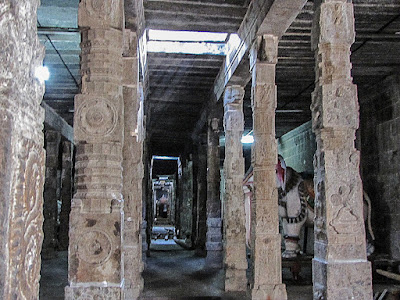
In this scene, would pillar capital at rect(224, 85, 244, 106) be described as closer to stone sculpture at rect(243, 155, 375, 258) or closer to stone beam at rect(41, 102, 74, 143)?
stone sculpture at rect(243, 155, 375, 258)

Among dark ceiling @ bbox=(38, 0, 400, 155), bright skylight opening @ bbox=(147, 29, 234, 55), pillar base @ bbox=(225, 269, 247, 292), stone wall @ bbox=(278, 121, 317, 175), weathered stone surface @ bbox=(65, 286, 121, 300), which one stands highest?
bright skylight opening @ bbox=(147, 29, 234, 55)

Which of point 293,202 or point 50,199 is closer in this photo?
point 293,202

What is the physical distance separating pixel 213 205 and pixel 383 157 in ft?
15.4

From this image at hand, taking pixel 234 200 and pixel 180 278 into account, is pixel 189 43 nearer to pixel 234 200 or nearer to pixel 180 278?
pixel 234 200

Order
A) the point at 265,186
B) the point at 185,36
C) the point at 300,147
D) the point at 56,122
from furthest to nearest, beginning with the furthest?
the point at 300,147 → the point at 56,122 → the point at 185,36 → the point at 265,186

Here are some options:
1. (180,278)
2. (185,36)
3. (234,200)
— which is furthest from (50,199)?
(185,36)

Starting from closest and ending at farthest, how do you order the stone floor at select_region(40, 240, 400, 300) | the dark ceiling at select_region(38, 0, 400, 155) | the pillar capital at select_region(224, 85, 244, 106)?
1. the dark ceiling at select_region(38, 0, 400, 155)
2. the stone floor at select_region(40, 240, 400, 300)
3. the pillar capital at select_region(224, 85, 244, 106)

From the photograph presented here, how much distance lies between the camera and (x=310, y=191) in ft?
37.6

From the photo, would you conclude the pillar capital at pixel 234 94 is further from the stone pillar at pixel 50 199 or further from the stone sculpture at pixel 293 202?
the stone pillar at pixel 50 199

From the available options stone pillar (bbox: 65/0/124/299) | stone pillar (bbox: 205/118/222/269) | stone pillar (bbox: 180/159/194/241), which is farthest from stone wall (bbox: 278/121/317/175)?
stone pillar (bbox: 65/0/124/299)

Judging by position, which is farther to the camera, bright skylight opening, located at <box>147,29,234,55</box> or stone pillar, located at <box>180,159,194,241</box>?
stone pillar, located at <box>180,159,194,241</box>

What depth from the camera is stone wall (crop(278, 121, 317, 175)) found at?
51.2 feet

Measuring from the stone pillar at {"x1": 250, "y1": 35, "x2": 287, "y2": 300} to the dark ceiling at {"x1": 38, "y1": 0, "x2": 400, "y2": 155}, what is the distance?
3.97 ft

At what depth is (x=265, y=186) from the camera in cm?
A: 657
